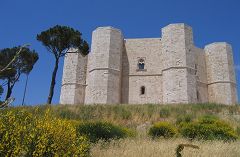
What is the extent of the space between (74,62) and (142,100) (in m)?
6.99

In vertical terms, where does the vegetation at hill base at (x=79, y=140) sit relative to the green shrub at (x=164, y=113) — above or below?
below

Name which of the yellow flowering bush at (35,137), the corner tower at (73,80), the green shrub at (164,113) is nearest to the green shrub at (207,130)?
the green shrub at (164,113)

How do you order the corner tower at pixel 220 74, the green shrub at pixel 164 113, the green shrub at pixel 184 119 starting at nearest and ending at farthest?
1. the green shrub at pixel 184 119
2. the green shrub at pixel 164 113
3. the corner tower at pixel 220 74

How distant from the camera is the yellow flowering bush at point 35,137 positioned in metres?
4.30

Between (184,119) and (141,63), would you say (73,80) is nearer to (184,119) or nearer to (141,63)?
(141,63)

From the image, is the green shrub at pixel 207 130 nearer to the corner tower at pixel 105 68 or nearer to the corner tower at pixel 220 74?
the corner tower at pixel 105 68

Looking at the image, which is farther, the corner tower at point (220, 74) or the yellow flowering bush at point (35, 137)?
the corner tower at point (220, 74)

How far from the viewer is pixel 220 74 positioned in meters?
27.7

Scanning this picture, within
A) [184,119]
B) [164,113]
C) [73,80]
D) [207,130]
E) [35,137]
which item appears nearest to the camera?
[35,137]

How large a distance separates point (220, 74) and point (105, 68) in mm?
10263

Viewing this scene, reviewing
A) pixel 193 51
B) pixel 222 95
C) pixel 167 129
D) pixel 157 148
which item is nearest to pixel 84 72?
pixel 193 51

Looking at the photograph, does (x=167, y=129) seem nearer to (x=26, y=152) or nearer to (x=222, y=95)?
(x=26, y=152)

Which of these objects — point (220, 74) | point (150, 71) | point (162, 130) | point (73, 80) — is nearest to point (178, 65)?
point (150, 71)

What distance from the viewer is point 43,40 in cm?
2105
